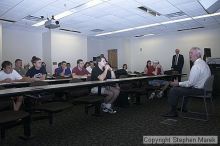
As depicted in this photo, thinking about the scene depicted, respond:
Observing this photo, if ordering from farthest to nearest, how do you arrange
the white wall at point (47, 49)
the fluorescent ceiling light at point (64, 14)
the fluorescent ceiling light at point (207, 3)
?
the white wall at point (47, 49)
the fluorescent ceiling light at point (64, 14)
the fluorescent ceiling light at point (207, 3)

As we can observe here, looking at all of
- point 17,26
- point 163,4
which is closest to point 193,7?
point 163,4

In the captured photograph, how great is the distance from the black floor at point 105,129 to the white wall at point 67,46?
6.19 m

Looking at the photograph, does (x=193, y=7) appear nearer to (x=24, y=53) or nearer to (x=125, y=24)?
(x=125, y=24)

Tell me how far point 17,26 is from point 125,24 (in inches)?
182

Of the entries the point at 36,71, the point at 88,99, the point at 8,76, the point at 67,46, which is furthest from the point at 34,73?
the point at 67,46

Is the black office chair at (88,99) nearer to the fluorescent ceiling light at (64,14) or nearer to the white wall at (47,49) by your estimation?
the fluorescent ceiling light at (64,14)

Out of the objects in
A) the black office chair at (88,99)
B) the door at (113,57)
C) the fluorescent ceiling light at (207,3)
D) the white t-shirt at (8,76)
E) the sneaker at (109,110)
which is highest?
the fluorescent ceiling light at (207,3)

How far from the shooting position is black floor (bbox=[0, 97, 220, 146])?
8.49 ft

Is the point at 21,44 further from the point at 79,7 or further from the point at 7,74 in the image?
the point at 7,74

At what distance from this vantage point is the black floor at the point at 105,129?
102 inches

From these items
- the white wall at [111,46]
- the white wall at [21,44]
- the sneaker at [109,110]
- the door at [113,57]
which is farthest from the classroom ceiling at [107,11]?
the door at [113,57]

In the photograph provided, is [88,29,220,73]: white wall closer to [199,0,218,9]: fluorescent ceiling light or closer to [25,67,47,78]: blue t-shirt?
[199,0,218,9]: fluorescent ceiling light

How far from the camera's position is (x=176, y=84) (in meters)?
3.76

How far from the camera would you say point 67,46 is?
33.3ft
